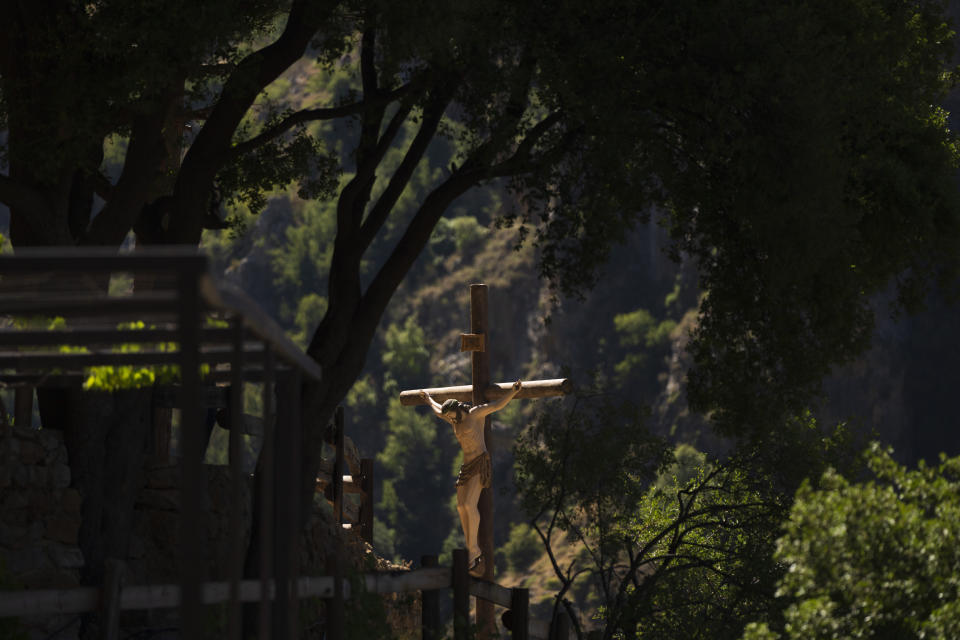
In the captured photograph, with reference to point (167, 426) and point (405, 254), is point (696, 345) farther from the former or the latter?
point (167, 426)

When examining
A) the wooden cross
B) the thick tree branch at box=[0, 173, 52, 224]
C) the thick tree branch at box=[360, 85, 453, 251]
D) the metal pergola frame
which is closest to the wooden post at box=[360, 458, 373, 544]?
the wooden cross

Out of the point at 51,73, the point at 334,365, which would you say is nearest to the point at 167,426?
the point at 334,365

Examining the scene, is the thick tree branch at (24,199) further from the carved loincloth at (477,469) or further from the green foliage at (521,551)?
the green foliage at (521,551)

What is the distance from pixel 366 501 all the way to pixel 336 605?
31.6ft

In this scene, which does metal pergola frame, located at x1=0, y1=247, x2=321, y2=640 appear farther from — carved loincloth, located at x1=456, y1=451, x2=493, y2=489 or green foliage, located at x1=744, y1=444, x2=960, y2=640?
carved loincloth, located at x1=456, y1=451, x2=493, y2=489

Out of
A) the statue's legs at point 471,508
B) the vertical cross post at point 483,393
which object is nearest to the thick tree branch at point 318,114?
the vertical cross post at point 483,393

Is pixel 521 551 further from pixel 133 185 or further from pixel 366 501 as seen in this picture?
pixel 133 185

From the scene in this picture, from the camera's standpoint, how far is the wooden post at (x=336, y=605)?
9297 mm

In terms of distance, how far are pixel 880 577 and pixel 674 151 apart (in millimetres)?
5575

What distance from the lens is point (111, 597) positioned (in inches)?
326

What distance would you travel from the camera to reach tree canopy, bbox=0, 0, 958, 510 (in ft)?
36.0

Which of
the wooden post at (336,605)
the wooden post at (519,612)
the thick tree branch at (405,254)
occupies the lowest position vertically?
the wooden post at (519,612)

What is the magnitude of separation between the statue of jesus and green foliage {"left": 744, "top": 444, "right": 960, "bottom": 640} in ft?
22.5

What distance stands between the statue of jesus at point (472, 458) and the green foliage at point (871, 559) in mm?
6864
